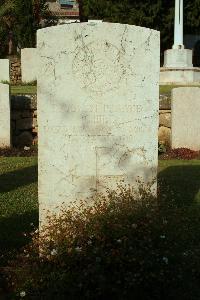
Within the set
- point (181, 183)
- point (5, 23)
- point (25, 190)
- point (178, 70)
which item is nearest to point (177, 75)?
point (178, 70)

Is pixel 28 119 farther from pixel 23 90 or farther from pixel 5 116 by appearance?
pixel 23 90

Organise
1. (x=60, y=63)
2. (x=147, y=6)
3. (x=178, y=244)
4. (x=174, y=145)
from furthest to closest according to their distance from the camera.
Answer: (x=147, y=6) < (x=174, y=145) < (x=60, y=63) < (x=178, y=244)

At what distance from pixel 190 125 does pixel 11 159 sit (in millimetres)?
3145

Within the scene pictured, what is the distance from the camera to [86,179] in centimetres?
436

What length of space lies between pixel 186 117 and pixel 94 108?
532 centimetres

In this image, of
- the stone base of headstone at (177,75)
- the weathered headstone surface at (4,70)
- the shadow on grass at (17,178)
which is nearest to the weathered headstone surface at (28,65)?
the weathered headstone surface at (4,70)

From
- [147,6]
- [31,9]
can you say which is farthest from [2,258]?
[147,6]

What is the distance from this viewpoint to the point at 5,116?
942 cm

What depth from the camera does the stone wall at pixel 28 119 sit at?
32.3 feet

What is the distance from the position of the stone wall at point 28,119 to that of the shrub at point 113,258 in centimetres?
582

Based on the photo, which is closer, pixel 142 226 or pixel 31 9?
pixel 142 226

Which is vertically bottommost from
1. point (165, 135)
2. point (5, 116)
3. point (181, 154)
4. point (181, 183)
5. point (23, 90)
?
point (181, 183)

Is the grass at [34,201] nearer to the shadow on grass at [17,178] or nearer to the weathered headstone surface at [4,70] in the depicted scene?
the shadow on grass at [17,178]

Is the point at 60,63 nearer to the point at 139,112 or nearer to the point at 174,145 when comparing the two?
the point at 139,112
